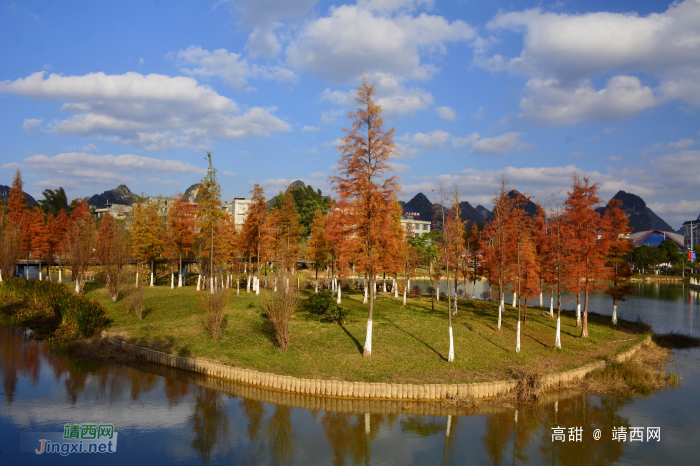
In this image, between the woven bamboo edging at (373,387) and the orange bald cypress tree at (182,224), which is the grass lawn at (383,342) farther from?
the orange bald cypress tree at (182,224)

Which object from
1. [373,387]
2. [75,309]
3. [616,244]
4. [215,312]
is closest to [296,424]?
[373,387]

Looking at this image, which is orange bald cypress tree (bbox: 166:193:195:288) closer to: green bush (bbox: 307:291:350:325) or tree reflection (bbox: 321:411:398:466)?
green bush (bbox: 307:291:350:325)

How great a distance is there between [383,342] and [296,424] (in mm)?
9383

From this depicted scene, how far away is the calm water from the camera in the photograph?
13.7 m

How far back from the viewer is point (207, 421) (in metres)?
16.0

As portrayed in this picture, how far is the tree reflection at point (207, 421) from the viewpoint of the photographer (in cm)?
1407

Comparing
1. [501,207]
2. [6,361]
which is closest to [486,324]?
[501,207]

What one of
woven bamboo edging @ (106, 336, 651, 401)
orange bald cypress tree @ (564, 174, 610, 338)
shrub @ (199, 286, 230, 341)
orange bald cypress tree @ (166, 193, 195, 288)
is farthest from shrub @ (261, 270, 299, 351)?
orange bald cypress tree @ (166, 193, 195, 288)

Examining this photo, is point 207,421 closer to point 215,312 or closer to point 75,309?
point 215,312

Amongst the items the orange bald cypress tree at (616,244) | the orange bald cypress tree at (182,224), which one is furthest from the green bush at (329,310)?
the orange bald cypress tree at (182,224)

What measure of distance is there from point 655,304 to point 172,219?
64.9m

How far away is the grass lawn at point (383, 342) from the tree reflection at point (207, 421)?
2.63 m

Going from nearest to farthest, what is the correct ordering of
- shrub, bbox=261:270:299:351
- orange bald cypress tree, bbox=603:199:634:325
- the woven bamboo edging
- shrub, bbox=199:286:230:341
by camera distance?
1. the woven bamboo edging
2. shrub, bbox=261:270:299:351
3. shrub, bbox=199:286:230:341
4. orange bald cypress tree, bbox=603:199:634:325

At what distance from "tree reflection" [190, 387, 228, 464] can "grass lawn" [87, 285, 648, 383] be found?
2.63 m
